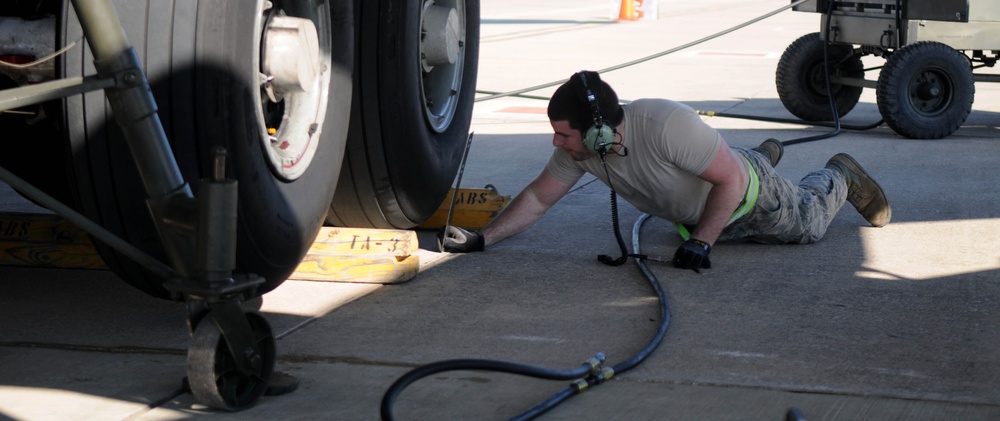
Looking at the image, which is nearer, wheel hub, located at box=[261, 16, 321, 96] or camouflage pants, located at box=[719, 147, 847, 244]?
wheel hub, located at box=[261, 16, 321, 96]

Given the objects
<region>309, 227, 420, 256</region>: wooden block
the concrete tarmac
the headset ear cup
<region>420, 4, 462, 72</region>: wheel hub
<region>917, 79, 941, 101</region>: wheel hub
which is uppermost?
<region>420, 4, 462, 72</region>: wheel hub

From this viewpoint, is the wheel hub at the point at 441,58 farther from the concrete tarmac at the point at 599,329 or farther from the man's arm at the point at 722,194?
the man's arm at the point at 722,194

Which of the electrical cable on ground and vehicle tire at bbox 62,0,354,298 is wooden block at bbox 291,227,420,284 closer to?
vehicle tire at bbox 62,0,354,298

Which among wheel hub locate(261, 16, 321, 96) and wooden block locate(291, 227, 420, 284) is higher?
wheel hub locate(261, 16, 321, 96)

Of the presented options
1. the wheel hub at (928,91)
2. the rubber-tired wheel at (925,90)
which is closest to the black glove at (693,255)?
the rubber-tired wheel at (925,90)

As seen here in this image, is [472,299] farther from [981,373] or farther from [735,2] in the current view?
[735,2]

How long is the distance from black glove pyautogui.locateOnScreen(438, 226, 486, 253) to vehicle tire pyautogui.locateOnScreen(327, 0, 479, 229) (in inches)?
4.6

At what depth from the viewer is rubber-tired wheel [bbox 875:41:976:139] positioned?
7.41m

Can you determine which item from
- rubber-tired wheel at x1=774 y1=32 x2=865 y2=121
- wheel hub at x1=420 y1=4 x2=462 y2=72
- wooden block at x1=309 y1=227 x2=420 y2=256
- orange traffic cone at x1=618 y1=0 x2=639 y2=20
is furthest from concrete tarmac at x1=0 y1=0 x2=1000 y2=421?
orange traffic cone at x1=618 y1=0 x2=639 y2=20

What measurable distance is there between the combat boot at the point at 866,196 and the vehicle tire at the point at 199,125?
2.72 meters

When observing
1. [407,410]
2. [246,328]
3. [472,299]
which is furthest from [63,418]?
[472,299]

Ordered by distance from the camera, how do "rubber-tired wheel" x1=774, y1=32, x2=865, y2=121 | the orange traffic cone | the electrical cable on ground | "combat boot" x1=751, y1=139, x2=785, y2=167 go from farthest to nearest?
Answer: 1. the orange traffic cone
2. "rubber-tired wheel" x1=774, y1=32, x2=865, y2=121
3. "combat boot" x1=751, y1=139, x2=785, y2=167
4. the electrical cable on ground

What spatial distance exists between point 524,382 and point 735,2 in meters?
→ 26.8

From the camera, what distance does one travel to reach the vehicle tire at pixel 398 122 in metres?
4.12
